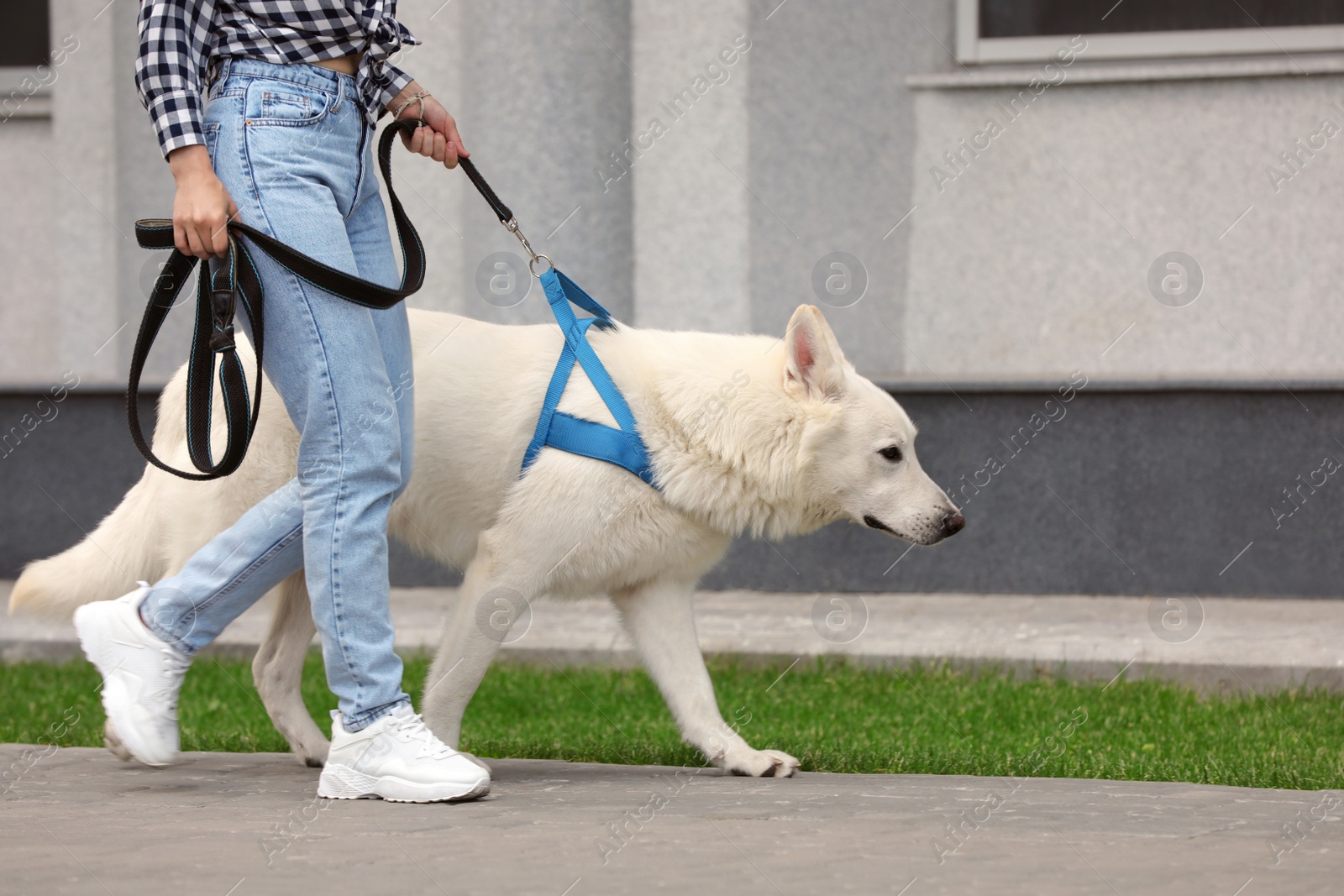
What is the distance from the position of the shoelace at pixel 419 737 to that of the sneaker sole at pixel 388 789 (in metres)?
0.07

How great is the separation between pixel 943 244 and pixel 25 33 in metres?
5.98

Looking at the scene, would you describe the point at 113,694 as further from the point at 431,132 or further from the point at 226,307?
the point at 431,132

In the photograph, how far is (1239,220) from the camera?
7.83 metres

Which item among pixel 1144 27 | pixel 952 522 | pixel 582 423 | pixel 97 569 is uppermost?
pixel 1144 27

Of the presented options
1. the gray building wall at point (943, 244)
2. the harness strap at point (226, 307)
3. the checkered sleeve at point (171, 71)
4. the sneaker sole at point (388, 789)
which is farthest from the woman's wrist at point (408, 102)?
the gray building wall at point (943, 244)

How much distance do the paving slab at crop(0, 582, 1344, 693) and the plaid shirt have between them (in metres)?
2.84

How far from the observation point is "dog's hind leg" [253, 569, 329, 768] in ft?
13.8

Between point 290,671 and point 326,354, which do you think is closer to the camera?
point 326,354

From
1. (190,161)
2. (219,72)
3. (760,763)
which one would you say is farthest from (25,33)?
(760,763)

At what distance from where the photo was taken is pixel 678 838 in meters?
3.02

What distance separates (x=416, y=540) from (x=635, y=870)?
1861 millimetres

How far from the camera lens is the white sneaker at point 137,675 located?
349 centimetres

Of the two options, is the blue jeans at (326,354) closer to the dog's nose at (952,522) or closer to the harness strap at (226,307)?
the harness strap at (226,307)

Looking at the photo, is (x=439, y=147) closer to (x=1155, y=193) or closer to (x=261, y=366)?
(x=261, y=366)
